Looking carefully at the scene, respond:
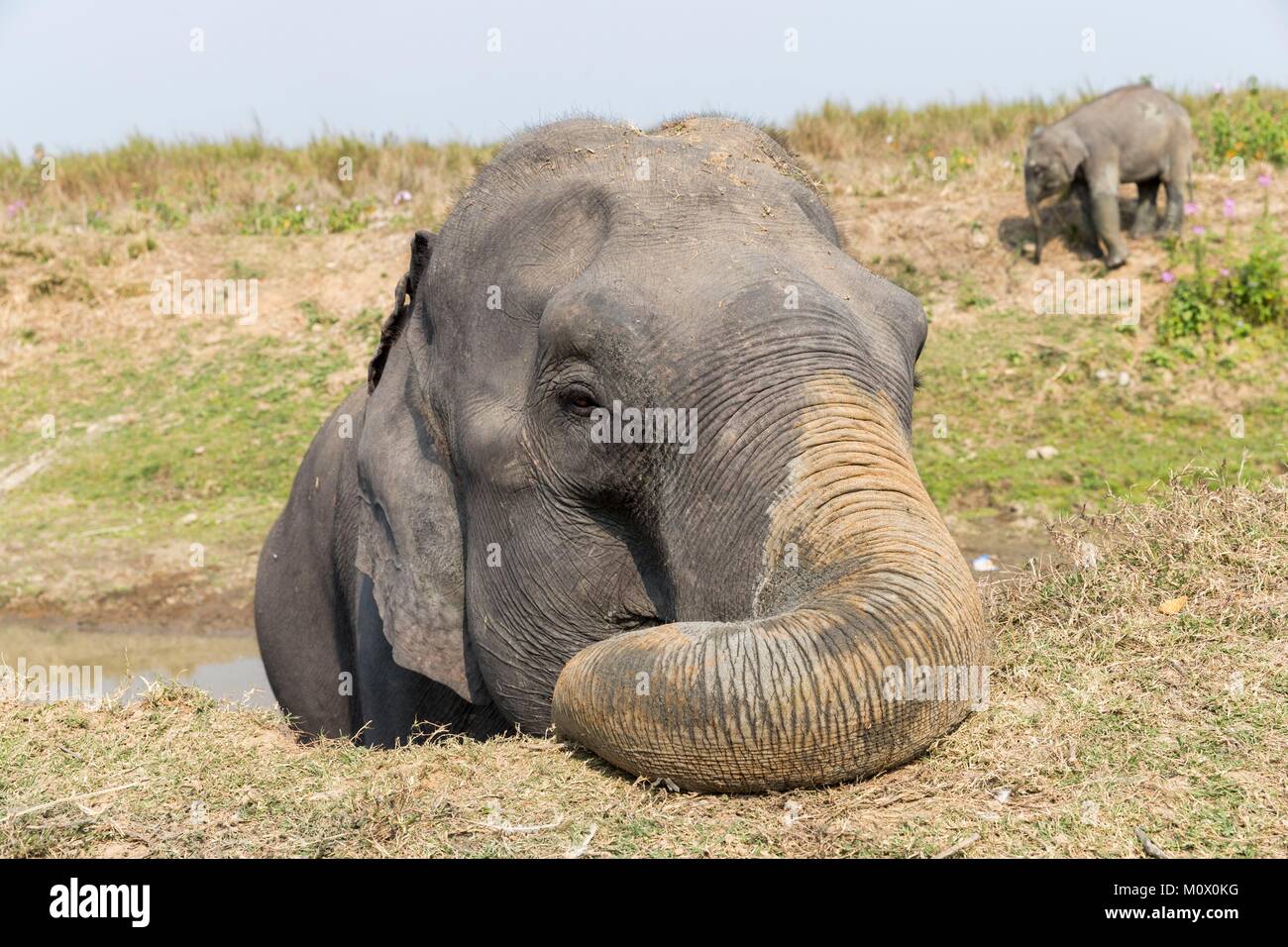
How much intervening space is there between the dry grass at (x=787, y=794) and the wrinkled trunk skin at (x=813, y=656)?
0.11 meters

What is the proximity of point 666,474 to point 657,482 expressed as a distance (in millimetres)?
51

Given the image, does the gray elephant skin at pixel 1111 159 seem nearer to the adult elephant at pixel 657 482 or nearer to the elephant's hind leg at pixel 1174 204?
the elephant's hind leg at pixel 1174 204

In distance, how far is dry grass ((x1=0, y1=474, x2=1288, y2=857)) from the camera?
294 centimetres

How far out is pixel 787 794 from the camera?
3.08 meters

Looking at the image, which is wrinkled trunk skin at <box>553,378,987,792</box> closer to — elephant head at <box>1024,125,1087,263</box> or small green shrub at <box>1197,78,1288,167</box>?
elephant head at <box>1024,125,1087,263</box>

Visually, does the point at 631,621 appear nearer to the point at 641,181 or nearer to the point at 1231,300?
the point at 641,181

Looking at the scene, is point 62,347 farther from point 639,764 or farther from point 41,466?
point 639,764

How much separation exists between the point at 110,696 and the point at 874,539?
2.66m

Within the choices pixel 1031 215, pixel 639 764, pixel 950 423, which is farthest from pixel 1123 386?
pixel 639 764

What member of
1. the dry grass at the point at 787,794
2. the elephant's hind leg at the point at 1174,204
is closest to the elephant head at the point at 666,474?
the dry grass at the point at 787,794

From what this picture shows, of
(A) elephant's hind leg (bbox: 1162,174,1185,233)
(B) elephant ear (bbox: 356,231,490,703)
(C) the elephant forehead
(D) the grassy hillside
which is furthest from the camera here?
(A) elephant's hind leg (bbox: 1162,174,1185,233)

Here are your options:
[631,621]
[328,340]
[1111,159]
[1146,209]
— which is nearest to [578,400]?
[631,621]

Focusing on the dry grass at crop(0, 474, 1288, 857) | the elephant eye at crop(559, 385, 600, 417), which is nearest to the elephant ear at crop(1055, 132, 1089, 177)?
the dry grass at crop(0, 474, 1288, 857)

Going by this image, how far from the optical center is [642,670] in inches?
121
